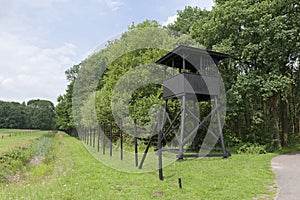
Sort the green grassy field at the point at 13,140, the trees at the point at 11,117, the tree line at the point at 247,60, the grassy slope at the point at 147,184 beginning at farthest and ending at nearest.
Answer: the trees at the point at 11,117, the green grassy field at the point at 13,140, the tree line at the point at 247,60, the grassy slope at the point at 147,184

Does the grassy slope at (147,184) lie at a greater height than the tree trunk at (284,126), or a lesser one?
lesser

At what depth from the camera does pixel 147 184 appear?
7.27 meters

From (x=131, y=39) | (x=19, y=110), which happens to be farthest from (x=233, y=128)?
(x=19, y=110)

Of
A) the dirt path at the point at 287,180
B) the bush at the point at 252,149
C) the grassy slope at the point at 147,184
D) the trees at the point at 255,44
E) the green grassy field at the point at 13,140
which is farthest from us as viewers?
the green grassy field at the point at 13,140

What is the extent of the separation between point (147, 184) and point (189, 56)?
8116mm

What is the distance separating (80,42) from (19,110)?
7559 centimetres

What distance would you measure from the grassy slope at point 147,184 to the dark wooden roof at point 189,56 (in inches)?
226

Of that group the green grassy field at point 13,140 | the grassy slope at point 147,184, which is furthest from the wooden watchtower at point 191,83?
the green grassy field at point 13,140

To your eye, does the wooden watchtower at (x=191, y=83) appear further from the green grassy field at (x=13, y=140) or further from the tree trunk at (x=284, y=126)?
the green grassy field at (x=13, y=140)

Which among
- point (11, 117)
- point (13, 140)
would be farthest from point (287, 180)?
point (11, 117)

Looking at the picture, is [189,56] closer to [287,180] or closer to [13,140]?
[287,180]

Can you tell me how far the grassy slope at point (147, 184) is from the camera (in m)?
6.10

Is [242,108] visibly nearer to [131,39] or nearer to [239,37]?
[239,37]

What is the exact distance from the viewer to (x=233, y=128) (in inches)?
824
